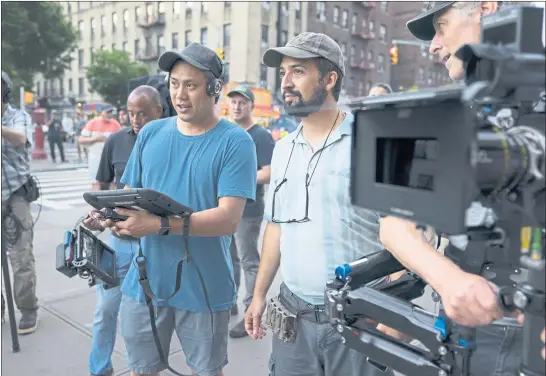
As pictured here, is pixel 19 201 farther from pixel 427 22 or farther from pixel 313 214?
pixel 427 22

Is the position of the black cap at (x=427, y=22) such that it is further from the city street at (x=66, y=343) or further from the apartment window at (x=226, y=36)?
the apartment window at (x=226, y=36)

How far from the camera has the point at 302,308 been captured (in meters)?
2.12

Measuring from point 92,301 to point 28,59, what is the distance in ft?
77.0

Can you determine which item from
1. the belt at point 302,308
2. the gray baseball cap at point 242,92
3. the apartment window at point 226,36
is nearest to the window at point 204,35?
the apartment window at point 226,36

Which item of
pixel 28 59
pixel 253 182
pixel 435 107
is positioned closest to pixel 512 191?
pixel 435 107

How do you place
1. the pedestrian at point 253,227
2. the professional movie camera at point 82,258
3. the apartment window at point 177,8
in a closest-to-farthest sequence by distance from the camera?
the professional movie camera at point 82,258
the pedestrian at point 253,227
the apartment window at point 177,8

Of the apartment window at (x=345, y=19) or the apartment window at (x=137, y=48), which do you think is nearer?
the apartment window at (x=345, y=19)

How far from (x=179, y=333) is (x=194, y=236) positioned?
50 cm

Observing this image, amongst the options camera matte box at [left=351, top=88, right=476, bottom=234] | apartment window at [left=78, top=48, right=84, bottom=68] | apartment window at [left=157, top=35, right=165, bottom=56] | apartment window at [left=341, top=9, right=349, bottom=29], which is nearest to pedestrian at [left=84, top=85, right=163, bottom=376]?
camera matte box at [left=351, top=88, right=476, bottom=234]

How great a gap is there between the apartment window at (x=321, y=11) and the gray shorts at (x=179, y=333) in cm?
3551

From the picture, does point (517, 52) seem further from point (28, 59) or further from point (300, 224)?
point (28, 59)

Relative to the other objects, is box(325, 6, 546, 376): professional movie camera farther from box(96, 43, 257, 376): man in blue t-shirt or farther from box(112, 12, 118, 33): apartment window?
box(112, 12, 118, 33): apartment window

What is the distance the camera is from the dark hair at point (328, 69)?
2258 millimetres

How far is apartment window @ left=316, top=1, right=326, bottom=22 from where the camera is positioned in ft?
116
